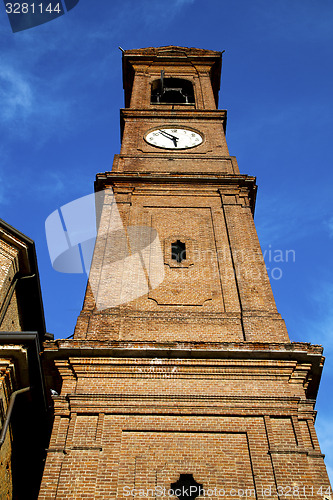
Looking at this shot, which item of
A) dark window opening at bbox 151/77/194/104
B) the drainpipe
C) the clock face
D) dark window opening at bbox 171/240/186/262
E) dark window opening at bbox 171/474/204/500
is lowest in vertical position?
dark window opening at bbox 171/474/204/500

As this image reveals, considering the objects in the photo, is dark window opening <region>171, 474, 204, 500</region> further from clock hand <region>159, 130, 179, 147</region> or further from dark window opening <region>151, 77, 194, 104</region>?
dark window opening <region>151, 77, 194, 104</region>

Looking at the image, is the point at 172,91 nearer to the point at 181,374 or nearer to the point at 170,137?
the point at 170,137

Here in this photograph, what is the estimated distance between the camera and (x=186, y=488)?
761 cm

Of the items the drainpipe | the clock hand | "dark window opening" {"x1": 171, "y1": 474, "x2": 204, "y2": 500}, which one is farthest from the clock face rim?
"dark window opening" {"x1": 171, "y1": 474, "x2": 204, "y2": 500}

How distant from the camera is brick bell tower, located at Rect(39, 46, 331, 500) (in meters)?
7.73

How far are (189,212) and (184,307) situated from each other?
3.88 meters

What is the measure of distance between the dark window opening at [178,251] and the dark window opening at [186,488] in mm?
5702

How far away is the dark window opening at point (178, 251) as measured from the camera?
12591 millimetres

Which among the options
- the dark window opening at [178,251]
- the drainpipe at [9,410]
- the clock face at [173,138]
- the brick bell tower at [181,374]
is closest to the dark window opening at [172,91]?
the clock face at [173,138]

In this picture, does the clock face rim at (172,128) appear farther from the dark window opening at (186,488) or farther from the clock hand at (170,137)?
the dark window opening at (186,488)

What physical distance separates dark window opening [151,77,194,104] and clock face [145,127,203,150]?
→ 4272mm

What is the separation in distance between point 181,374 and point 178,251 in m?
4.23

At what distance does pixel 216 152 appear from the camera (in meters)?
17.5

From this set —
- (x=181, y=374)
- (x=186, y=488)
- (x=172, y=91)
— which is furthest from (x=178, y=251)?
(x=172, y=91)
